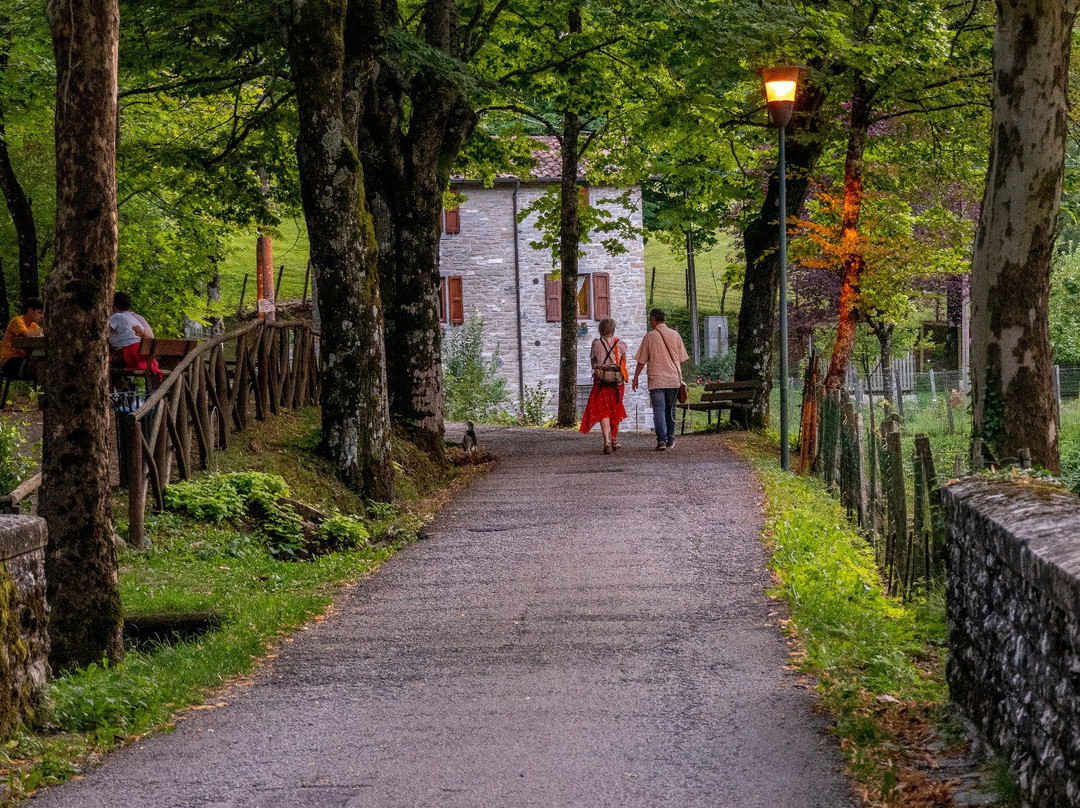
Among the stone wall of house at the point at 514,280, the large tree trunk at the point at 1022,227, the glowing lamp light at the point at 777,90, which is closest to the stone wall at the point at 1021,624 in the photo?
the large tree trunk at the point at 1022,227

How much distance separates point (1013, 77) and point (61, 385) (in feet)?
21.6

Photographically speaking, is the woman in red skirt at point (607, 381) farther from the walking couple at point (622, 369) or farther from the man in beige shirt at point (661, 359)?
the man in beige shirt at point (661, 359)

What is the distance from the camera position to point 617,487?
15.9 metres

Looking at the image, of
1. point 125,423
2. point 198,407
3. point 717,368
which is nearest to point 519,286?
point 717,368

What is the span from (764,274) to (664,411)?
4782 millimetres

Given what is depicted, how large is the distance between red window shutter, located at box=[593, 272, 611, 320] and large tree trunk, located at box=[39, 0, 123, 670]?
41431 mm

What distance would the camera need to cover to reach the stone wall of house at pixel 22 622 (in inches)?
249

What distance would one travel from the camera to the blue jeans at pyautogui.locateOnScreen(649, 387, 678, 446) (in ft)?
64.3

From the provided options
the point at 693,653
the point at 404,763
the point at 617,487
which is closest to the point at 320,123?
the point at 617,487

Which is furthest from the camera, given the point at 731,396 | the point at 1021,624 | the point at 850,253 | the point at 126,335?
the point at 731,396

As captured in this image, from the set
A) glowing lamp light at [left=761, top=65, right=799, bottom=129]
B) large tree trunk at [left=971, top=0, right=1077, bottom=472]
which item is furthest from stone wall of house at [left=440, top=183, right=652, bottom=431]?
large tree trunk at [left=971, top=0, right=1077, bottom=472]

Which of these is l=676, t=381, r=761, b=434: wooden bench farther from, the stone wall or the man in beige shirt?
the stone wall

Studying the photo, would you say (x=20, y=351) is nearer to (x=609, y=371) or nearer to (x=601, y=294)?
(x=609, y=371)

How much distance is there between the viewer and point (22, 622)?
6590 millimetres
